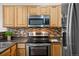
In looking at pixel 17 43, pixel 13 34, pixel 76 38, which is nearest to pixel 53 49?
pixel 17 43

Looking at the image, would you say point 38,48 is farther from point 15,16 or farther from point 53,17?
point 15,16

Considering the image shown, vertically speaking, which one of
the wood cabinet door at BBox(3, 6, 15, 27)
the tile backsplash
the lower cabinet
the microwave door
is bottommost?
the lower cabinet

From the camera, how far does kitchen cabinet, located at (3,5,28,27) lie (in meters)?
3.63

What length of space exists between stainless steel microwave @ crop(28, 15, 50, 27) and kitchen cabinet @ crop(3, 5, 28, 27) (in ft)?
0.57

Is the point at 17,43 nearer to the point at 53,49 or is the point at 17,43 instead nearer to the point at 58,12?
the point at 53,49

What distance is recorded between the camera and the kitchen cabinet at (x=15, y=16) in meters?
3.63

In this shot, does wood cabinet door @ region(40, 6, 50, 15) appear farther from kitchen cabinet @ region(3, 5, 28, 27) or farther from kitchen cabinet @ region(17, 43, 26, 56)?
kitchen cabinet @ region(17, 43, 26, 56)

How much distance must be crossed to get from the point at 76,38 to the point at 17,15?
113 inches

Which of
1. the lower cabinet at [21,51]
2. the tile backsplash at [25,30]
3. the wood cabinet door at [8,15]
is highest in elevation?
the wood cabinet door at [8,15]

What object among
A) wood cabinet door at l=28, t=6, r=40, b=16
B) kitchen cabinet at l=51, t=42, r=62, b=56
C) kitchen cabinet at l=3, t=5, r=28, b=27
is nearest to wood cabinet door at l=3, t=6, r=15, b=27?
kitchen cabinet at l=3, t=5, r=28, b=27

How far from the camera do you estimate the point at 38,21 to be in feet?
11.3

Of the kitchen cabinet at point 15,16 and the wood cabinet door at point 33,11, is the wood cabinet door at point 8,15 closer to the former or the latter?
the kitchen cabinet at point 15,16

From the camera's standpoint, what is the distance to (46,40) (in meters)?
3.62

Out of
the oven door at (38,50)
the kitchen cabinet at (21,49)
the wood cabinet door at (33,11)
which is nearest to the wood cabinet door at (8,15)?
the wood cabinet door at (33,11)
